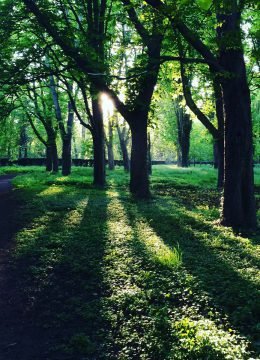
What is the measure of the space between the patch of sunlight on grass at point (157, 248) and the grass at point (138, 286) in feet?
0.07

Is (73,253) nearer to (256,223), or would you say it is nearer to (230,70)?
(256,223)

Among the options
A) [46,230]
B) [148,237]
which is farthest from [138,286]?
[46,230]

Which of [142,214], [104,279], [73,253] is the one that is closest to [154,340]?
[104,279]

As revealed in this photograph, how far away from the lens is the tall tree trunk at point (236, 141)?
8828 mm

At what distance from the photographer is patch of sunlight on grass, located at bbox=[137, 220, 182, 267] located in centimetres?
614

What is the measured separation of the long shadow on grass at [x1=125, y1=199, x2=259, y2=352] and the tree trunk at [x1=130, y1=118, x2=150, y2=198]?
426 cm

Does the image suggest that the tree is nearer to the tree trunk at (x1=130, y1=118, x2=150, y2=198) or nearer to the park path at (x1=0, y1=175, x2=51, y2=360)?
the tree trunk at (x1=130, y1=118, x2=150, y2=198)

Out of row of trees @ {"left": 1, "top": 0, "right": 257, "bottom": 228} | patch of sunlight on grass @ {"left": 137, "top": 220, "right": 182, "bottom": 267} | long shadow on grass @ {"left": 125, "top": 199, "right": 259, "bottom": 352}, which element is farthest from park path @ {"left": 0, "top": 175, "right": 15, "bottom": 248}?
row of trees @ {"left": 1, "top": 0, "right": 257, "bottom": 228}

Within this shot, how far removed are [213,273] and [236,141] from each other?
424 cm

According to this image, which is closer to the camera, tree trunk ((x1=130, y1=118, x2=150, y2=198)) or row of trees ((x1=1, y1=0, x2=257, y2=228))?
row of trees ((x1=1, y1=0, x2=257, y2=228))

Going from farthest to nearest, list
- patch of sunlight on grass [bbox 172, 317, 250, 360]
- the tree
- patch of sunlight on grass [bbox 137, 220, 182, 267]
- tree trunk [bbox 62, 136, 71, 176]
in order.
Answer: tree trunk [bbox 62, 136, 71, 176] → the tree → patch of sunlight on grass [bbox 137, 220, 182, 267] → patch of sunlight on grass [bbox 172, 317, 250, 360]

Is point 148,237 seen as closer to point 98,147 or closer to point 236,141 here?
point 236,141

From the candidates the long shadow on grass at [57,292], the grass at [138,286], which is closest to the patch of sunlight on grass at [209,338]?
the grass at [138,286]

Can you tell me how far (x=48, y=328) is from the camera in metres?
4.32
